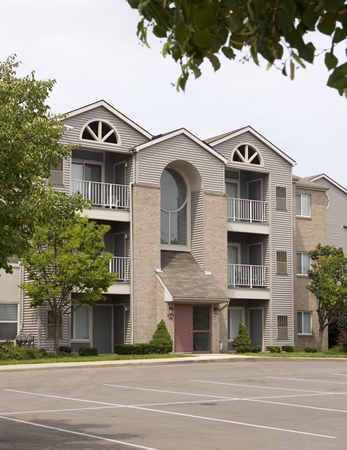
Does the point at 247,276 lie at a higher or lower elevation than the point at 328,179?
lower

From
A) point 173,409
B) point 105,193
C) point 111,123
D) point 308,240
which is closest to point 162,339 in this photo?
point 105,193

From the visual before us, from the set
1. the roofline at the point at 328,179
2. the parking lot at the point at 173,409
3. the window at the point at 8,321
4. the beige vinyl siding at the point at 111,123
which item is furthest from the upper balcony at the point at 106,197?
the roofline at the point at 328,179

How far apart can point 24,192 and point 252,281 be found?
2764cm

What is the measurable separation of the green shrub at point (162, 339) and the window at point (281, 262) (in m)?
8.87

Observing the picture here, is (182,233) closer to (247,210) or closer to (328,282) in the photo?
(247,210)

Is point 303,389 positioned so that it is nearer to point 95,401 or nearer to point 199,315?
point 95,401

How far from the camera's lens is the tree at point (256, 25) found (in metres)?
3.82

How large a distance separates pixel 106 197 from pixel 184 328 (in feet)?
22.8

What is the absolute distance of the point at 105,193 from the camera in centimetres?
3688

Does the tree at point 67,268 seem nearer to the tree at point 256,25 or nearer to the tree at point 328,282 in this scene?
the tree at point 328,282

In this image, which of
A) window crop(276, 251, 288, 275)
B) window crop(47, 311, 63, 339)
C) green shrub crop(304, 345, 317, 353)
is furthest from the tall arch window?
green shrub crop(304, 345, 317, 353)

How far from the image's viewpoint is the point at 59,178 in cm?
3525

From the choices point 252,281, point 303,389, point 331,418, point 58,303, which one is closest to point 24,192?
point 331,418

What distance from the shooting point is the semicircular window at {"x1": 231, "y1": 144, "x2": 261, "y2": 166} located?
1620 inches
